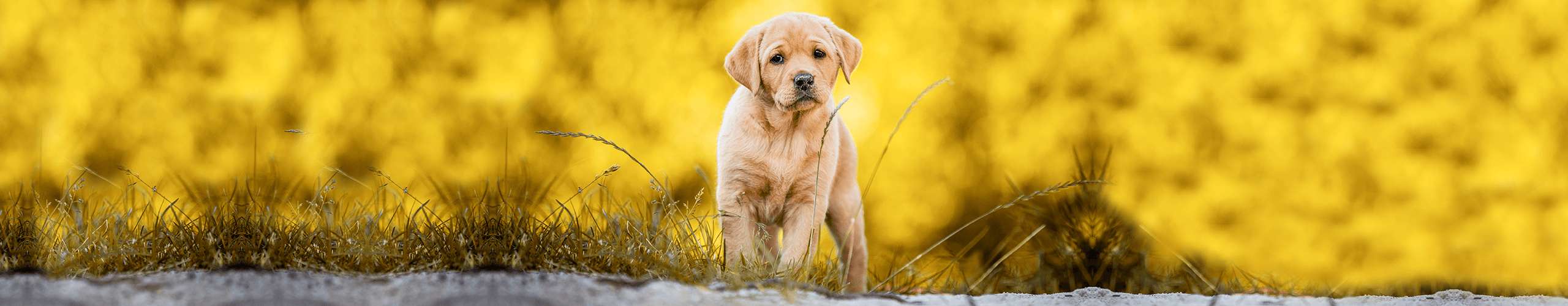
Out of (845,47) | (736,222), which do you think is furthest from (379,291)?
(845,47)

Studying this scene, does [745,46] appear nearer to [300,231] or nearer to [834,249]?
[834,249]

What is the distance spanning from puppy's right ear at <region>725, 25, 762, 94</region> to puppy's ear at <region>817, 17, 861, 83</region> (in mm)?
251

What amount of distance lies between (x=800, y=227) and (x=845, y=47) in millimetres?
647

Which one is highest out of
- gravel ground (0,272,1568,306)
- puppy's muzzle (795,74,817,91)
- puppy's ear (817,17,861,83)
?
puppy's ear (817,17,861,83)

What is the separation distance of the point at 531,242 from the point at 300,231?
707mm

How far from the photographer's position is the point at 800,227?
4223 mm

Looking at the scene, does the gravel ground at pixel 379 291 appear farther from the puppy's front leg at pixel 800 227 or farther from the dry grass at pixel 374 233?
the puppy's front leg at pixel 800 227

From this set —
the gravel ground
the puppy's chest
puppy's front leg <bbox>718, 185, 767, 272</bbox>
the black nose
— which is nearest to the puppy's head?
the black nose

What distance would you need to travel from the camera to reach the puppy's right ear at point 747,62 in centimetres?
410

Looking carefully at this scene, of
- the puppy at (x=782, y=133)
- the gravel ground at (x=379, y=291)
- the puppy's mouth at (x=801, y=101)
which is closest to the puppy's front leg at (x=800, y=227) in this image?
the puppy at (x=782, y=133)

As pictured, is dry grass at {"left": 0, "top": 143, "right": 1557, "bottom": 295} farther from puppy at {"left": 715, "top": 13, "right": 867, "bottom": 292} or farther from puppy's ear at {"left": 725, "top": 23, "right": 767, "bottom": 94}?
puppy's ear at {"left": 725, "top": 23, "right": 767, "bottom": 94}

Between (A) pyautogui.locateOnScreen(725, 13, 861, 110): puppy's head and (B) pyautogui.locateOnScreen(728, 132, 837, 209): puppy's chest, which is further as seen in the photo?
(B) pyautogui.locateOnScreen(728, 132, 837, 209): puppy's chest

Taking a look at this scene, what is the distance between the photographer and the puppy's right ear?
4.10 m

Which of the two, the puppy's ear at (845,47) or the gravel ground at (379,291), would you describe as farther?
the puppy's ear at (845,47)
